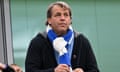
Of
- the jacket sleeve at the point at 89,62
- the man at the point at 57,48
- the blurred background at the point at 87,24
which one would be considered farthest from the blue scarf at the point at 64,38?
the blurred background at the point at 87,24

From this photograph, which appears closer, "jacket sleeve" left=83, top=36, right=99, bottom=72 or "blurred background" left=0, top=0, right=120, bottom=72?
"jacket sleeve" left=83, top=36, right=99, bottom=72

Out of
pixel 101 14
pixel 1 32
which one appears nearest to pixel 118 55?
pixel 101 14

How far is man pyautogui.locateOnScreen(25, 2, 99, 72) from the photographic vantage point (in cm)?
230

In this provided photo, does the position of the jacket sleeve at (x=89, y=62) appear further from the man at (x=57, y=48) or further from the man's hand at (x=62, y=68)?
the man's hand at (x=62, y=68)

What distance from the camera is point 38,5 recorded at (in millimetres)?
5238

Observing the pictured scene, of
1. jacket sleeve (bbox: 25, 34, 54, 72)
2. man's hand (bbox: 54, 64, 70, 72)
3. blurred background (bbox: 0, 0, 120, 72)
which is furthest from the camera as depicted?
blurred background (bbox: 0, 0, 120, 72)

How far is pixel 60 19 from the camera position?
2.32m

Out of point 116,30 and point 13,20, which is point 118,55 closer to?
point 116,30

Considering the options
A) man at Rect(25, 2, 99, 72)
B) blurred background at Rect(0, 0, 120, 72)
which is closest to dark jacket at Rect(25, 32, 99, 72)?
man at Rect(25, 2, 99, 72)

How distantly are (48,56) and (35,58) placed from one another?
3.2 inches

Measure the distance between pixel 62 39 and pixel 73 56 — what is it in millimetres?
145

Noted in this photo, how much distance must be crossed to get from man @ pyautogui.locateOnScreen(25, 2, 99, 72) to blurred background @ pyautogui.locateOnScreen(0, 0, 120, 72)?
2792 mm

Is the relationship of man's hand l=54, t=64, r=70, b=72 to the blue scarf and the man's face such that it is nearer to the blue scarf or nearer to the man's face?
the blue scarf

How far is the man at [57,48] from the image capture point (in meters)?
2.30
